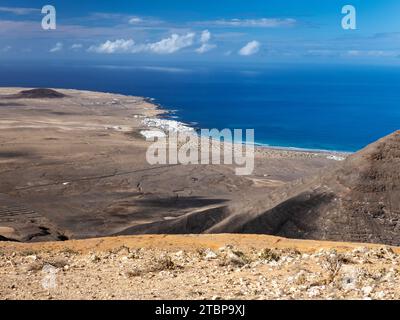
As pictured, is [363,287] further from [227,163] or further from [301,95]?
[301,95]

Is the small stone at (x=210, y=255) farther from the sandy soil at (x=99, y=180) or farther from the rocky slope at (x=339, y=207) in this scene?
the sandy soil at (x=99, y=180)

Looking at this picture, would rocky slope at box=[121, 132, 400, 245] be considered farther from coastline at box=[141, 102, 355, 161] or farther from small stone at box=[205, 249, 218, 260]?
coastline at box=[141, 102, 355, 161]

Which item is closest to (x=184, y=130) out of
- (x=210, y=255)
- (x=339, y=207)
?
(x=339, y=207)

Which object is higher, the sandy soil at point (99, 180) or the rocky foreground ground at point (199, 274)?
the rocky foreground ground at point (199, 274)

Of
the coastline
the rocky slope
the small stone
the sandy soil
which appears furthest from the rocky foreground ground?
the coastline

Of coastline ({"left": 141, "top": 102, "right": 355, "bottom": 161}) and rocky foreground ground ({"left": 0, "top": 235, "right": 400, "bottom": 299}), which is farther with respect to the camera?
coastline ({"left": 141, "top": 102, "right": 355, "bottom": 161})

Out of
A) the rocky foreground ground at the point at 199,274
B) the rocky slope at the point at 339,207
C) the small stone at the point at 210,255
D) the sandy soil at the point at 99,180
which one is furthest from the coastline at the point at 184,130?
the rocky foreground ground at the point at 199,274

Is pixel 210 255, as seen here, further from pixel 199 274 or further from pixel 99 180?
pixel 99 180

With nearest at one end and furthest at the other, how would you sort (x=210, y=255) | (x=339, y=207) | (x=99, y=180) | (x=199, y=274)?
1. (x=199, y=274)
2. (x=210, y=255)
3. (x=339, y=207)
4. (x=99, y=180)
